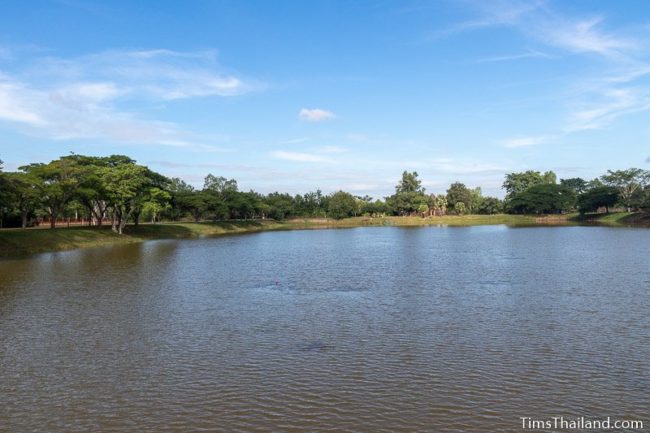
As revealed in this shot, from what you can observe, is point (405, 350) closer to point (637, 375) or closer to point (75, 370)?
point (637, 375)

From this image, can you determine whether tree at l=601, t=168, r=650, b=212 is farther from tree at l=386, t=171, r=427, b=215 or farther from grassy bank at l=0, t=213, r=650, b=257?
tree at l=386, t=171, r=427, b=215

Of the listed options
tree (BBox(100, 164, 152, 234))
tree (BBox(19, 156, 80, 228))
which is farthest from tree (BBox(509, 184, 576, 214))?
tree (BBox(19, 156, 80, 228))

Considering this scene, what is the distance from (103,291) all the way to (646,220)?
116 m

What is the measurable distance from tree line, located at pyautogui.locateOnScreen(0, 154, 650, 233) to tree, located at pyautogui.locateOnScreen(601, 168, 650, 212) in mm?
219

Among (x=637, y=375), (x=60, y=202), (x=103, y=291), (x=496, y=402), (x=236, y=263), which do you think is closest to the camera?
(x=496, y=402)

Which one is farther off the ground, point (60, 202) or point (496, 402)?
point (60, 202)

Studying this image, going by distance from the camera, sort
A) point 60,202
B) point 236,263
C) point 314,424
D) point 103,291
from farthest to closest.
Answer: point 60,202
point 236,263
point 103,291
point 314,424

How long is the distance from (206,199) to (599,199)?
105 m

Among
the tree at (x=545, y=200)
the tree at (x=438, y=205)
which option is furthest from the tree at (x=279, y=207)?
the tree at (x=545, y=200)

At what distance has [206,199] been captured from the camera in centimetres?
11694

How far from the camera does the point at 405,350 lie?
16.2 m

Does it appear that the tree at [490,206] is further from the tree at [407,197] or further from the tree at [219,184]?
the tree at [219,184]

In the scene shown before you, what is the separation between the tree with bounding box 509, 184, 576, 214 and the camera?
5979 inches

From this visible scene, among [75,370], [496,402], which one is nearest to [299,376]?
[496,402]
